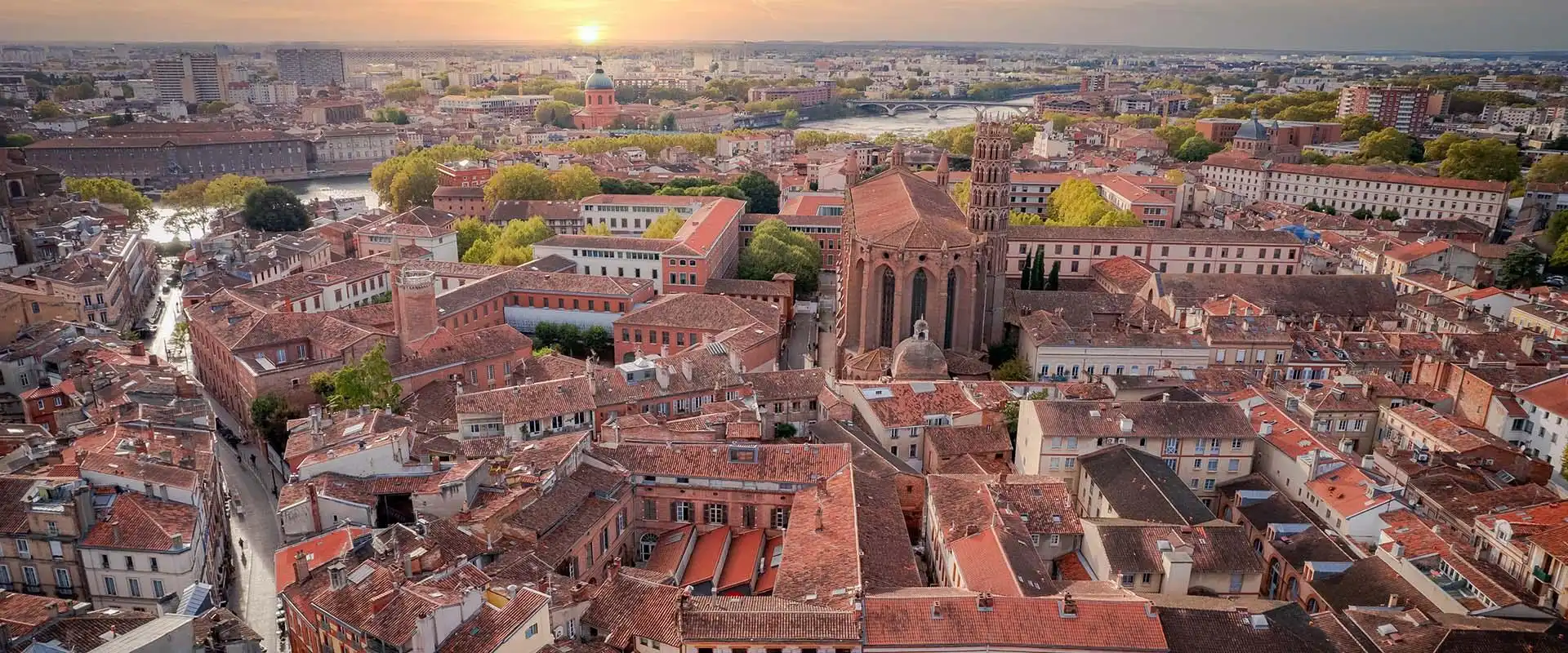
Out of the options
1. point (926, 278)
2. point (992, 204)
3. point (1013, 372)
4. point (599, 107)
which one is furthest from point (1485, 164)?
point (599, 107)

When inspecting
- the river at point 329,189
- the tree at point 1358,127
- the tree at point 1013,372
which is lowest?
the river at point 329,189

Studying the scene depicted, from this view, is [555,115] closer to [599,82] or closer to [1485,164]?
[599,82]

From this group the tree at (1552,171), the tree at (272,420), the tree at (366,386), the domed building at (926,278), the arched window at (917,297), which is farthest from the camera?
the tree at (1552,171)

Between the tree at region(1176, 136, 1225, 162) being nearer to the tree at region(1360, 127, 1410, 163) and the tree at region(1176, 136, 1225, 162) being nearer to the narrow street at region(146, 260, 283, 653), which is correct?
the tree at region(1360, 127, 1410, 163)

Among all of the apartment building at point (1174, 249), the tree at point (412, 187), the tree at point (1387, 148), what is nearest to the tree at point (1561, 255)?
the apartment building at point (1174, 249)

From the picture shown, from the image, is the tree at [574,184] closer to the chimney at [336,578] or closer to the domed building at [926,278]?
the domed building at [926,278]

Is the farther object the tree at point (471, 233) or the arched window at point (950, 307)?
the tree at point (471, 233)

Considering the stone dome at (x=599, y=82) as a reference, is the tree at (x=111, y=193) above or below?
below

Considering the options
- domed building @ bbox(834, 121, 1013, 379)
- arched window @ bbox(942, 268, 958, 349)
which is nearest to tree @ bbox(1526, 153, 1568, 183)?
domed building @ bbox(834, 121, 1013, 379)
